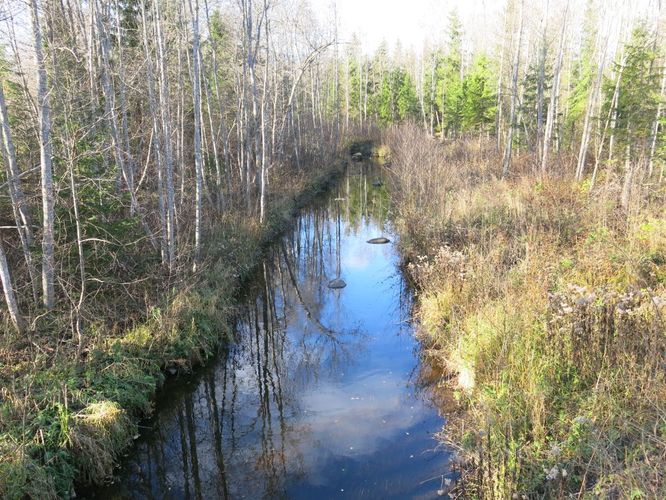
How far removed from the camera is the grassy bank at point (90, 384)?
4723 millimetres

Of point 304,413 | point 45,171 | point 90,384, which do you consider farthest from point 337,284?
point 45,171

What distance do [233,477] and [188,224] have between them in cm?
650

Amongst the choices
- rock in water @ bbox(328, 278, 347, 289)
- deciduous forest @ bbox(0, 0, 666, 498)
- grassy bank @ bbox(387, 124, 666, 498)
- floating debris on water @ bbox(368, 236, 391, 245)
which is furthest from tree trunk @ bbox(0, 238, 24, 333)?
floating debris on water @ bbox(368, 236, 391, 245)

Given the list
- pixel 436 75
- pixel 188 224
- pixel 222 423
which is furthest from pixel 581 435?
pixel 436 75

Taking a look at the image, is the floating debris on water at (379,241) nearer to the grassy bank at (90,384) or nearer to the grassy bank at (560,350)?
the grassy bank at (560,350)

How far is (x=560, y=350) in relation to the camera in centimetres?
521

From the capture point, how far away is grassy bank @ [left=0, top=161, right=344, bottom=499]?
15.5 ft

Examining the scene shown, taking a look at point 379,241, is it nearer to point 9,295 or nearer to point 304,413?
point 304,413

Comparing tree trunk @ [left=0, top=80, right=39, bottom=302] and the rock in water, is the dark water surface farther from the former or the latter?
tree trunk @ [left=0, top=80, right=39, bottom=302]

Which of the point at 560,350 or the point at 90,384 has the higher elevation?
the point at 560,350

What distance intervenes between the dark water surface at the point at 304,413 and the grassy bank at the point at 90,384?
377 millimetres

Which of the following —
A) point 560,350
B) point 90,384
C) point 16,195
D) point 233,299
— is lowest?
point 233,299

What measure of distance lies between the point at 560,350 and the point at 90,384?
18.4ft

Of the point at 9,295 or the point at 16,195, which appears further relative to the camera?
the point at 16,195
